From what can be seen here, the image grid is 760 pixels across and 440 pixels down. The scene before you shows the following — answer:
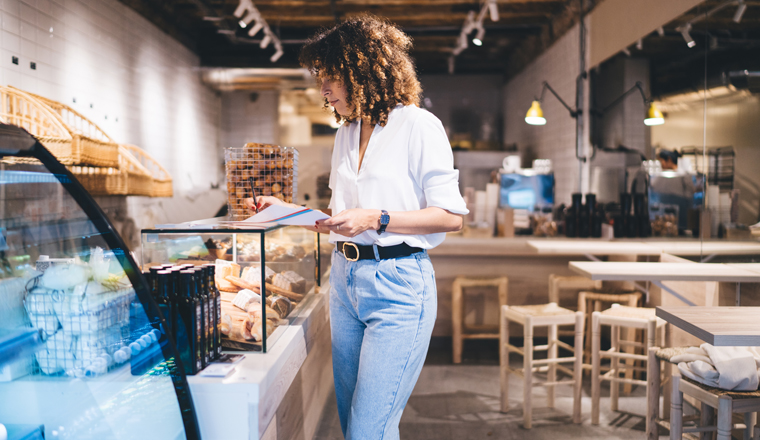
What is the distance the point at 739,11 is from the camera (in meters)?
2.71

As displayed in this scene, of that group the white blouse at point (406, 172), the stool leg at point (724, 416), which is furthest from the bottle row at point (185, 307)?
the stool leg at point (724, 416)

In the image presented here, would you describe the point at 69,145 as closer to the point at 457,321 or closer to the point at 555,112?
the point at 457,321

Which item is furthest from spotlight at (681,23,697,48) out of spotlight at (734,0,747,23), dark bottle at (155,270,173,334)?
dark bottle at (155,270,173,334)

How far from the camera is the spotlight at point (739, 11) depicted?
8.75 feet

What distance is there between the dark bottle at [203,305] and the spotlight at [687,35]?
136 inches

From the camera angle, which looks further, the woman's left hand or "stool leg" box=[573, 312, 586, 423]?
"stool leg" box=[573, 312, 586, 423]

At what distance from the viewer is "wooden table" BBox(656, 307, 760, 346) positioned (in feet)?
5.43

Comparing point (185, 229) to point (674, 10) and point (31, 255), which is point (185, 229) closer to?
point (31, 255)

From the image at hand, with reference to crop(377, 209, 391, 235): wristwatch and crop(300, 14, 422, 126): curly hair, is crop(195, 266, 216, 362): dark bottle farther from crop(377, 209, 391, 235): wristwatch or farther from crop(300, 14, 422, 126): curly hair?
crop(300, 14, 422, 126): curly hair

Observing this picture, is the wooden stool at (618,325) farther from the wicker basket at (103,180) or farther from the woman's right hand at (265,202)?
the wicker basket at (103,180)

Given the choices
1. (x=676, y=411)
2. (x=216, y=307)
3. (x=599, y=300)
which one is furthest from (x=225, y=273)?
(x=599, y=300)

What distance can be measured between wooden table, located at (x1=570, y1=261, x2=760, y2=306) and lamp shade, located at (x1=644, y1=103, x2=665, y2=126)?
4.32ft

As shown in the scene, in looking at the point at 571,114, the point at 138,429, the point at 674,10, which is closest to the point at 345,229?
the point at 138,429

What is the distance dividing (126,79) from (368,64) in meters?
4.61
